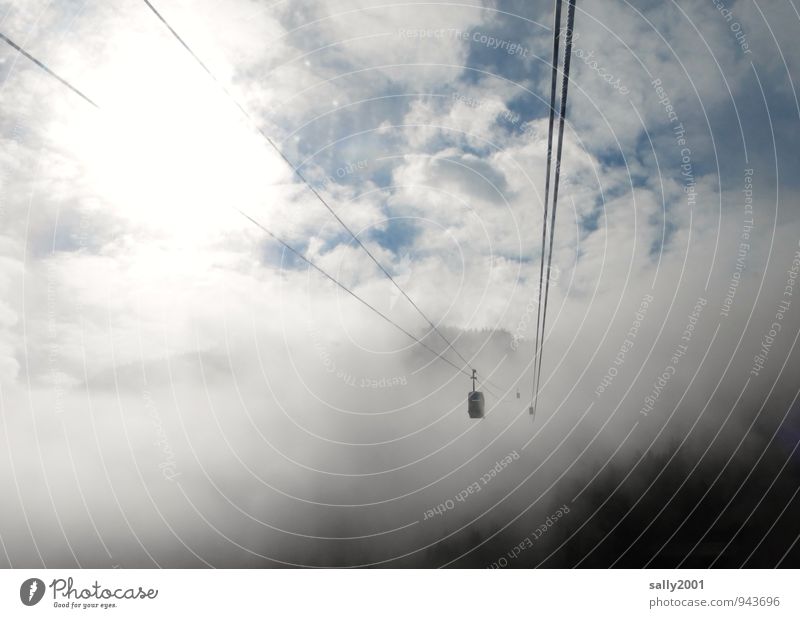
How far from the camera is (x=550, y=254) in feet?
36.6

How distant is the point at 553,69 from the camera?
21.4 ft

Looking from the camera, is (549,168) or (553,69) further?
(549,168)

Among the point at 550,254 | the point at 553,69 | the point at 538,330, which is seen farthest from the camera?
the point at 538,330
